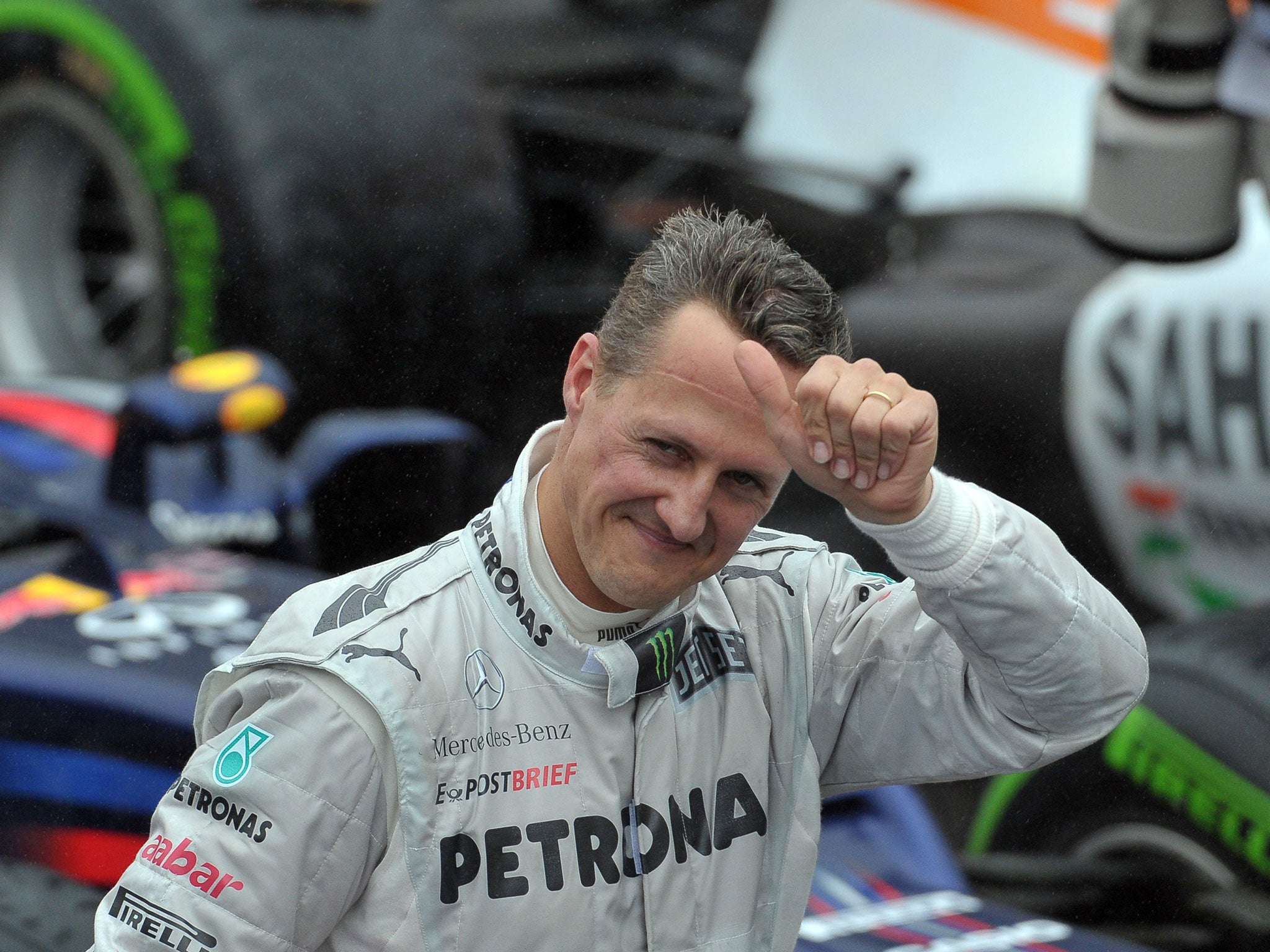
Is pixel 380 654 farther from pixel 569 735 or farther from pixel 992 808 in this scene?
pixel 992 808

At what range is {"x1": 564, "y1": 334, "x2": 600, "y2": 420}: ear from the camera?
39.0 inches

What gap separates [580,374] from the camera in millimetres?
1003

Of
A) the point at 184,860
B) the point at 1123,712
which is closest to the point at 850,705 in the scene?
the point at 1123,712

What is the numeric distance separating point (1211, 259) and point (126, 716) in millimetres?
1642

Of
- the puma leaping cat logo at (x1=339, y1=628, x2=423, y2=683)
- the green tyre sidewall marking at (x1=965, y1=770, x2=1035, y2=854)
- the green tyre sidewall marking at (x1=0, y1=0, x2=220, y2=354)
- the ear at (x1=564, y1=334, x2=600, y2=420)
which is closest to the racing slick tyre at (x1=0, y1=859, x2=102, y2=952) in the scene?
the puma leaping cat logo at (x1=339, y1=628, x2=423, y2=683)

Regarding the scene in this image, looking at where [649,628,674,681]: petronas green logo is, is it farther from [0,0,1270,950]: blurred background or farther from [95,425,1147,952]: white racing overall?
[0,0,1270,950]: blurred background

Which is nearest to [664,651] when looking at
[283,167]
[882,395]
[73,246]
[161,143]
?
[882,395]

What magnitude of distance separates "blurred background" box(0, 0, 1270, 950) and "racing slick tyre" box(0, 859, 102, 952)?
0.95 ft

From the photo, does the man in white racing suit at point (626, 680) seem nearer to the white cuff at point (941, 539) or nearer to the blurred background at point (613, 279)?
the white cuff at point (941, 539)

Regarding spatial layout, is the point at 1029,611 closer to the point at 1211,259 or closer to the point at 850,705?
the point at 850,705

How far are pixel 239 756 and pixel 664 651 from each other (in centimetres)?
27

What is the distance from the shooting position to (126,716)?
1.50 m

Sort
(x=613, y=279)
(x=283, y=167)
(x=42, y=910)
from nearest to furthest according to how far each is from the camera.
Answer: (x=42, y=910), (x=613, y=279), (x=283, y=167)

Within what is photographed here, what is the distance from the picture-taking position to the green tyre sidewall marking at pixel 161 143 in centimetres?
229
